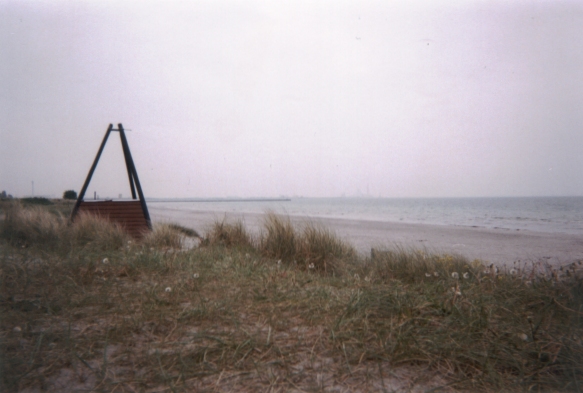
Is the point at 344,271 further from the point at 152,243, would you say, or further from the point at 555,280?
the point at 152,243

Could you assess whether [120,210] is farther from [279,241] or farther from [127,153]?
[279,241]

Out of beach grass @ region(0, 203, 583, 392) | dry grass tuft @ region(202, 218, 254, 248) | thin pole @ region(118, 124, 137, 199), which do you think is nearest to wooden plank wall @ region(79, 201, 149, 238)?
thin pole @ region(118, 124, 137, 199)

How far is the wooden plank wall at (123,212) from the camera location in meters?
8.80

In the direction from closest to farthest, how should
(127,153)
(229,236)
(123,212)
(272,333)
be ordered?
(272,333) < (229,236) < (123,212) < (127,153)

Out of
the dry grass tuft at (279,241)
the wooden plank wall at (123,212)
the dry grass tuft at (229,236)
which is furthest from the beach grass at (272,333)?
the wooden plank wall at (123,212)

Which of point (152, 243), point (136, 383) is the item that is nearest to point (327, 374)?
point (136, 383)

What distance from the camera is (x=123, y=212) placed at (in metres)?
8.95

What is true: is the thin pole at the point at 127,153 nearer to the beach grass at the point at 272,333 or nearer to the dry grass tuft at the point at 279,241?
the dry grass tuft at the point at 279,241

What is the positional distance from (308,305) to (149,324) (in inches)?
43.0

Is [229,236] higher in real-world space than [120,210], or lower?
lower

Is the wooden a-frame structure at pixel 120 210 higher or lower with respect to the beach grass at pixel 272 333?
higher

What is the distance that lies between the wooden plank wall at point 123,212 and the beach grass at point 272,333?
4.90m

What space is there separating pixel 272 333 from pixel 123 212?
7.49 meters

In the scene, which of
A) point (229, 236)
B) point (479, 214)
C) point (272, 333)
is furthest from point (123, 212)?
point (479, 214)
